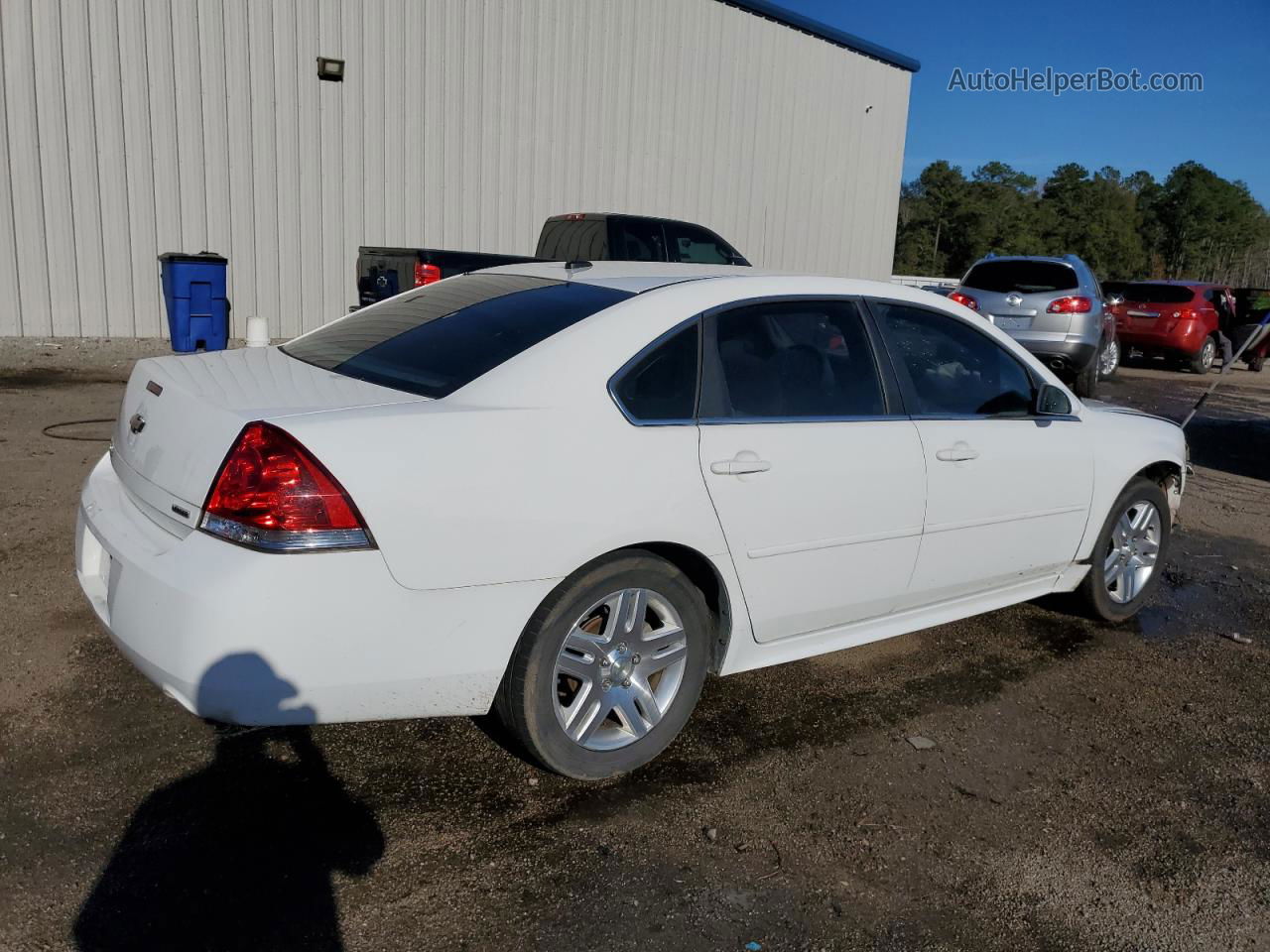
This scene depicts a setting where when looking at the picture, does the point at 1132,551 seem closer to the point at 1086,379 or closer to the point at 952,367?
the point at 952,367

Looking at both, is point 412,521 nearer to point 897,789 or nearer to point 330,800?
point 330,800

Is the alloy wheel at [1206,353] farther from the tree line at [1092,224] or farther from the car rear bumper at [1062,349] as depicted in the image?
A: the tree line at [1092,224]

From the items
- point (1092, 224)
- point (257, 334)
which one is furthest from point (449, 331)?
point (1092, 224)

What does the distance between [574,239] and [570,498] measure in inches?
370

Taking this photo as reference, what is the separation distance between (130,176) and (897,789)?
12.0m

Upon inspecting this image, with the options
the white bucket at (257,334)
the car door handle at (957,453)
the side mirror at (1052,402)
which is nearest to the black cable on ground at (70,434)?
the white bucket at (257,334)

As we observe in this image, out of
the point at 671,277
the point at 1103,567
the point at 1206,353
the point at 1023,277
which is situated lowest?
the point at 1103,567

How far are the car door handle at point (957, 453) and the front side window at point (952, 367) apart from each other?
0.15m

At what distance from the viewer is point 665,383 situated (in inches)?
125

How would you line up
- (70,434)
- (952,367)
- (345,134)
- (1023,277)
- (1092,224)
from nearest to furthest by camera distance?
(952,367)
(70,434)
(1023,277)
(345,134)
(1092,224)

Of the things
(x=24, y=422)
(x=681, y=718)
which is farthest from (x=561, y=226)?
(x=681, y=718)

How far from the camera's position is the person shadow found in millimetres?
2389

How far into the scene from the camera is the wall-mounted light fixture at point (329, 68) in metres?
13.0

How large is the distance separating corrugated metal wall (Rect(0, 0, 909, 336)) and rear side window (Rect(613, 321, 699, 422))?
36.4 feet
